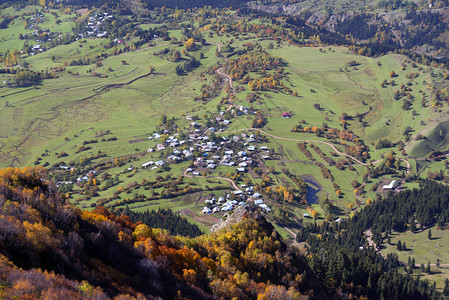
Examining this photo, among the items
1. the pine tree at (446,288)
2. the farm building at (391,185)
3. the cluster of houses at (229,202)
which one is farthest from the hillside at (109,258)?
the farm building at (391,185)

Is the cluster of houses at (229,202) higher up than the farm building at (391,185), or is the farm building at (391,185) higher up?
the cluster of houses at (229,202)

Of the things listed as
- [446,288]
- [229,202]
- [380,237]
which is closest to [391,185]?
[380,237]

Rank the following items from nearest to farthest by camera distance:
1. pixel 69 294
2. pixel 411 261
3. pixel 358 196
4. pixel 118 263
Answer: pixel 69 294 < pixel 118 263 < pixel 411 261 < pixel 358 196

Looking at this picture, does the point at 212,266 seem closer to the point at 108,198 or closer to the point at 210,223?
the point at 210,223

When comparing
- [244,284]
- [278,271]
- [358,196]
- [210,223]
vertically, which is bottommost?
[358,196]

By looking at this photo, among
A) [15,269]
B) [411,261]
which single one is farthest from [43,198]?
[411,261]

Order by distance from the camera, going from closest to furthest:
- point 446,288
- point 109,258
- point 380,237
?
point 109,258, point 446,288, point 380,237

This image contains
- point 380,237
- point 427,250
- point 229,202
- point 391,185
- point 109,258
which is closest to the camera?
point 109,258

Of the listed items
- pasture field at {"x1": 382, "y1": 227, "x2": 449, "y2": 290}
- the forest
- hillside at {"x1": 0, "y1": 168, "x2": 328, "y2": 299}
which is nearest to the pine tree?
pasture field at {"x1": 382, "y1": 227, "x2": 449, "y2": 290}

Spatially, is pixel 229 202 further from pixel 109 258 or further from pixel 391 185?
pixel 109 258

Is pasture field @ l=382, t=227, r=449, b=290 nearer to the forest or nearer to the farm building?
the forest

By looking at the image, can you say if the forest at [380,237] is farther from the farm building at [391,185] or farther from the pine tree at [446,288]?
the farm building at [391,185]
